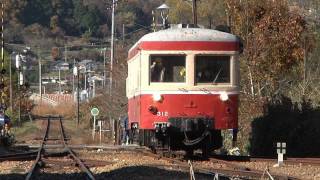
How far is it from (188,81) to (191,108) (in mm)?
→ 620

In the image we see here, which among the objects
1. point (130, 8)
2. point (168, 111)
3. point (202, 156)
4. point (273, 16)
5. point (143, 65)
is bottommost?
point (202, 156)

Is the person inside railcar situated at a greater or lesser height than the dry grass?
greater

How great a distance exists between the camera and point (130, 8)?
104 metres

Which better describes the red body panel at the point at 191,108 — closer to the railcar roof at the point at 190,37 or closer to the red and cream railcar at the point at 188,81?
the red and cream railcar at the point at 188,81

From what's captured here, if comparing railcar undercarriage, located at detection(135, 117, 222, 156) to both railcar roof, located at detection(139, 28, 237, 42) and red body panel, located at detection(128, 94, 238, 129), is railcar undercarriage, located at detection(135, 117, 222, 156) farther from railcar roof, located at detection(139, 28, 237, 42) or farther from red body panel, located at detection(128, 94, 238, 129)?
railcar roof, located at detection(139, 28, 237, 42)

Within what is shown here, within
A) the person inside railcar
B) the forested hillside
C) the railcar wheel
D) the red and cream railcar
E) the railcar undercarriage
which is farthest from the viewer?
the forested hillside

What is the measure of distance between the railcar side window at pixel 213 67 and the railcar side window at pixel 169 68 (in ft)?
1.25

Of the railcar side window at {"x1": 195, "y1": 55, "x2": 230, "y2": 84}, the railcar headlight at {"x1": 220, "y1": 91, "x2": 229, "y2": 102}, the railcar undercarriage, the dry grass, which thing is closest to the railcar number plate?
the railcar undercarriage

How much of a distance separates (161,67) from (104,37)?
107 meters

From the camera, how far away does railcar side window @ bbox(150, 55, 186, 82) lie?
17250mm

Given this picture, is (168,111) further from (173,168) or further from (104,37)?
(104,37)

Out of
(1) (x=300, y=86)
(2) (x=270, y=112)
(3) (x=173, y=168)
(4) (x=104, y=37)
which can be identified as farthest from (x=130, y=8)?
(3) (x=173, y=168)

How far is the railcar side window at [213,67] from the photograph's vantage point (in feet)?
56.8

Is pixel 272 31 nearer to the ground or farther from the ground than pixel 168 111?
farther from the ground
